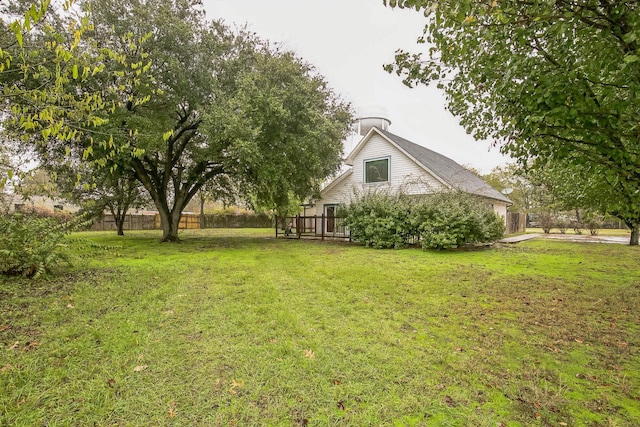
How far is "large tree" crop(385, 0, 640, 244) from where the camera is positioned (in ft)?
9.04

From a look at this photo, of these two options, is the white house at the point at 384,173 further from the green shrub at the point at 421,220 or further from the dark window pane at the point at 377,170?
the green shrub at the point at 421,220

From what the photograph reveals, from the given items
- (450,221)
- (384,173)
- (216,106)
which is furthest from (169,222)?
(450,221)

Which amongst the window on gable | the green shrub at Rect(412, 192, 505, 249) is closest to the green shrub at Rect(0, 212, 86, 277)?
the green shrub at Rect(412, 192, 505, 249)

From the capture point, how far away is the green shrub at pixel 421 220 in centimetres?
1142

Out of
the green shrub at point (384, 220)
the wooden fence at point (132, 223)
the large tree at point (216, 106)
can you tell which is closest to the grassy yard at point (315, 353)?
the large tree at point (216, 106)

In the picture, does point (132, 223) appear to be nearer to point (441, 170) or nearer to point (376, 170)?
point (376, 170)

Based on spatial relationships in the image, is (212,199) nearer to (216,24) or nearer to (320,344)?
(216,24)

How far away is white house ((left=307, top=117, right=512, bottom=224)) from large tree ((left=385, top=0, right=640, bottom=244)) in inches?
386

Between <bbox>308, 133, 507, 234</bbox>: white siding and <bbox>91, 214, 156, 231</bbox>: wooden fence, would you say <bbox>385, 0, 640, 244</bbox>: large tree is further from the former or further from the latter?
<bbox>91, 214, 156, 231</bbox>: wooden fence

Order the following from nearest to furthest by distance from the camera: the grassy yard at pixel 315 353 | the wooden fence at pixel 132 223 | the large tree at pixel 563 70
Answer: the grassy yard at pixel 315 353
the large tree at pixel 563 70
the wooden fence at pixel 132 223

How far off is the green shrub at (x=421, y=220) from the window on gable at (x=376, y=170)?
2.79m

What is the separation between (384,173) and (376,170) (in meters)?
0.52

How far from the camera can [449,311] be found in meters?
4.57

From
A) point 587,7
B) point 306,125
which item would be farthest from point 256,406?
point 306,125
